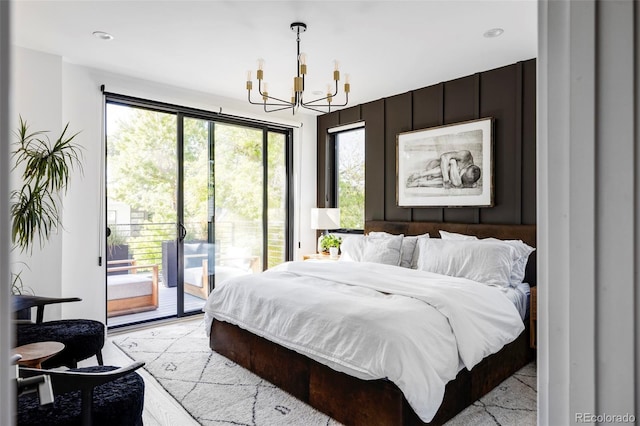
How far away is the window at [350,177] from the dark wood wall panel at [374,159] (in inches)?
6.6

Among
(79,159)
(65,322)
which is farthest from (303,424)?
(79,159)

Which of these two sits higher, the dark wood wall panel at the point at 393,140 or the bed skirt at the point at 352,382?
the dark wood wall panel at the point at 393,140

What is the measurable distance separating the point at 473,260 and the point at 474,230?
695 millimetres

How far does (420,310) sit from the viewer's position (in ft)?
7.40

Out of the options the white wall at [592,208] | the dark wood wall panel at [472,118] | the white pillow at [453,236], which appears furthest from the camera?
the white pillow at [453,236]

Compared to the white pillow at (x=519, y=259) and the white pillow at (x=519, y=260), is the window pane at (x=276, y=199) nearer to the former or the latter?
the white pillow at (x=519, y=259)

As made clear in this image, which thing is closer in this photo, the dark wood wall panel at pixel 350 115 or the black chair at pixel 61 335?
the black chair at pixel 61 335

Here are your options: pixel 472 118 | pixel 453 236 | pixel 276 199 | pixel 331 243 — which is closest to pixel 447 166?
pixel 472 118

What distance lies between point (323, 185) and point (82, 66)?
10.2 feet

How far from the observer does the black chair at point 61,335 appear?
8.45 feet

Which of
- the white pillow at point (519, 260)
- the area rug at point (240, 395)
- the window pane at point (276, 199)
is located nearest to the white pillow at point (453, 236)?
the white pillow at point (519, 260)

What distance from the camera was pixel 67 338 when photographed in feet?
8.59

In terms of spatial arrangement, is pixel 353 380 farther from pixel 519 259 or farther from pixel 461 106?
pixel 461 106

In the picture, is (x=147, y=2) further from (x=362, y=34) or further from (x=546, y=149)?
(x=546, y=149)
